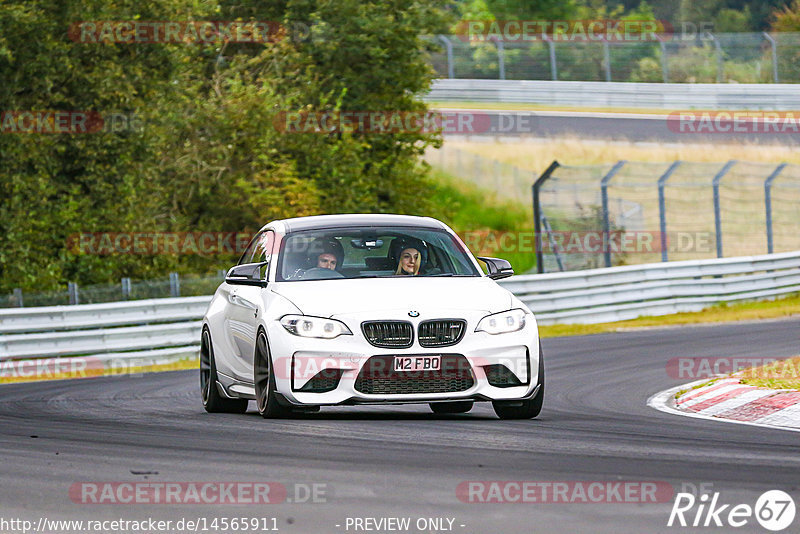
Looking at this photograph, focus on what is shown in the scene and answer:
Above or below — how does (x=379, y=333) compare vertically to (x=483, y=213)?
above

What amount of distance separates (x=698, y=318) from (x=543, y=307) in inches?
108

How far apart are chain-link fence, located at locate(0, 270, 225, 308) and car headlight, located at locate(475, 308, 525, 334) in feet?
39.7

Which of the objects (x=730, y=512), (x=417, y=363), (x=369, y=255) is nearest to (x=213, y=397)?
(x=369, y=255)

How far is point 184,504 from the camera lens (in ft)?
A: 22.1

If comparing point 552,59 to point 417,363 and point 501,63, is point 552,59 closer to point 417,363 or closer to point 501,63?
point 501,63

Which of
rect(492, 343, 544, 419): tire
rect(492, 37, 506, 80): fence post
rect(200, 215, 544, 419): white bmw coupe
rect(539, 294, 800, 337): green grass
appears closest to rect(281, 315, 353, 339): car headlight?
rect(200, 215, 544, 419): white bmw coupe

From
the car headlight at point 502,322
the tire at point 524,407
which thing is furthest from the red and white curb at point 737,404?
the car headlight at point 502,322

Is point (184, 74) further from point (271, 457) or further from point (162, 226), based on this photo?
point (271, 457)

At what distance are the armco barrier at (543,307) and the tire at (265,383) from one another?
35.0 ft

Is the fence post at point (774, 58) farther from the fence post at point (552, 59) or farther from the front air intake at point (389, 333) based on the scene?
the front air intake at point (389, 333)

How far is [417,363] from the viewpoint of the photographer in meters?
9.98

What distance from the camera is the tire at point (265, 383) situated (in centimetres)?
1028

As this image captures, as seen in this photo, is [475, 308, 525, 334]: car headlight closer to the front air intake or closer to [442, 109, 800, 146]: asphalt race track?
the front air intake

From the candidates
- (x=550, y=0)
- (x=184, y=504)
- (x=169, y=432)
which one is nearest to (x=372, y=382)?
(x=169, y=432)
